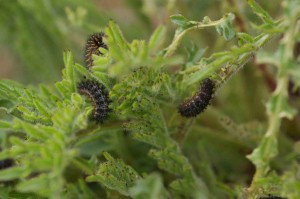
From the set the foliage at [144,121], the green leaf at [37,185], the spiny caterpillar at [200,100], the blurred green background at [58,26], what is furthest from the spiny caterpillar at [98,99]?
the blurred green background at [58,26]

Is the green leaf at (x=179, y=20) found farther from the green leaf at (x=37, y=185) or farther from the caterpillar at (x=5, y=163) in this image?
the caterpillar at (x=5, y=163)

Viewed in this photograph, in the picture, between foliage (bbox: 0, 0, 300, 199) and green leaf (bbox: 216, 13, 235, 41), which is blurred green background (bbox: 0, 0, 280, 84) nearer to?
foliage (bbox: 0, 0, 300, 199)

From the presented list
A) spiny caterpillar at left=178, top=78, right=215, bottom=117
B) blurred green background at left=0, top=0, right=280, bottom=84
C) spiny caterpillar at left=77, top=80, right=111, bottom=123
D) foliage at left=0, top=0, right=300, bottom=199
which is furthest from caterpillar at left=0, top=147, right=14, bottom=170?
blurred green background at left=0, top=0, right=280, bottom=84

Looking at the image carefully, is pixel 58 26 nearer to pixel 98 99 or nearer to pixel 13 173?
pixel 98 99

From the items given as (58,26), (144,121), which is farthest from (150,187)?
(58,26)

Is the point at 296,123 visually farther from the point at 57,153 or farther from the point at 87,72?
the point at 57,153
